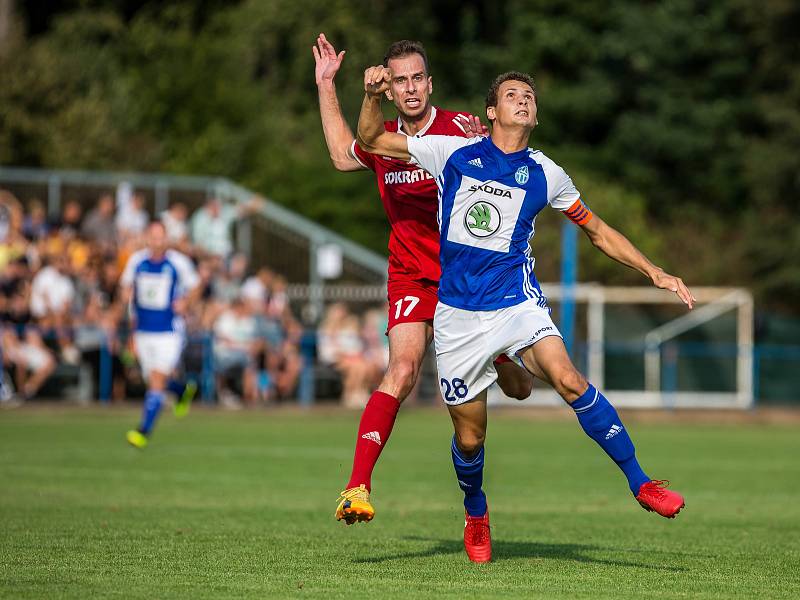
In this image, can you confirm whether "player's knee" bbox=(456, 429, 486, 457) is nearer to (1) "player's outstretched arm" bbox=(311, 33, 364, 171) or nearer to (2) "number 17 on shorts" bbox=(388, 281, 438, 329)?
(2) "number 17 on shorts" bbox=(388, 281, 438, 329)

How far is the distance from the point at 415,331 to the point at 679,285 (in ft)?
5.23

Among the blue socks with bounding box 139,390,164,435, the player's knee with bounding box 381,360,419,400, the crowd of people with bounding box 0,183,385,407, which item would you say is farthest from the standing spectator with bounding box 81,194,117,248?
the player's knee with bounding box 381,360,419,400

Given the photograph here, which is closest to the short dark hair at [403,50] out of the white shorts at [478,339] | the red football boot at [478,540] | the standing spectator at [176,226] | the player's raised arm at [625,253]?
the player's raised arm at [625,253]

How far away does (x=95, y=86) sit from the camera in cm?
3678

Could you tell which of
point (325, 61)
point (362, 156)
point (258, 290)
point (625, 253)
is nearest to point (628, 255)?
point (625, 253)

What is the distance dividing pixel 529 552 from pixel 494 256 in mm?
1967

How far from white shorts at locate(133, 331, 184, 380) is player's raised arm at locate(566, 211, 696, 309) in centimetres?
964

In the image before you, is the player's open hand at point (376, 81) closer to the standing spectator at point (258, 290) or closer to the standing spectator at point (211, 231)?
the standing spectator at point (258, 290)

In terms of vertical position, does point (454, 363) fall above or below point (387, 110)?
below

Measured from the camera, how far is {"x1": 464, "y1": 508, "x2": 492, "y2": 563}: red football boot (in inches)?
Result: 329

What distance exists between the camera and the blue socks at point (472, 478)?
333 inches

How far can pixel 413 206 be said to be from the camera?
28.9 ft

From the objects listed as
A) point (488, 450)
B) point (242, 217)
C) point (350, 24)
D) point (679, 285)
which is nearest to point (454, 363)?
point (679, 285)

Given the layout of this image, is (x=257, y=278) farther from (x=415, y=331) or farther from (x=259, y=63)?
(x=259, y=63)
